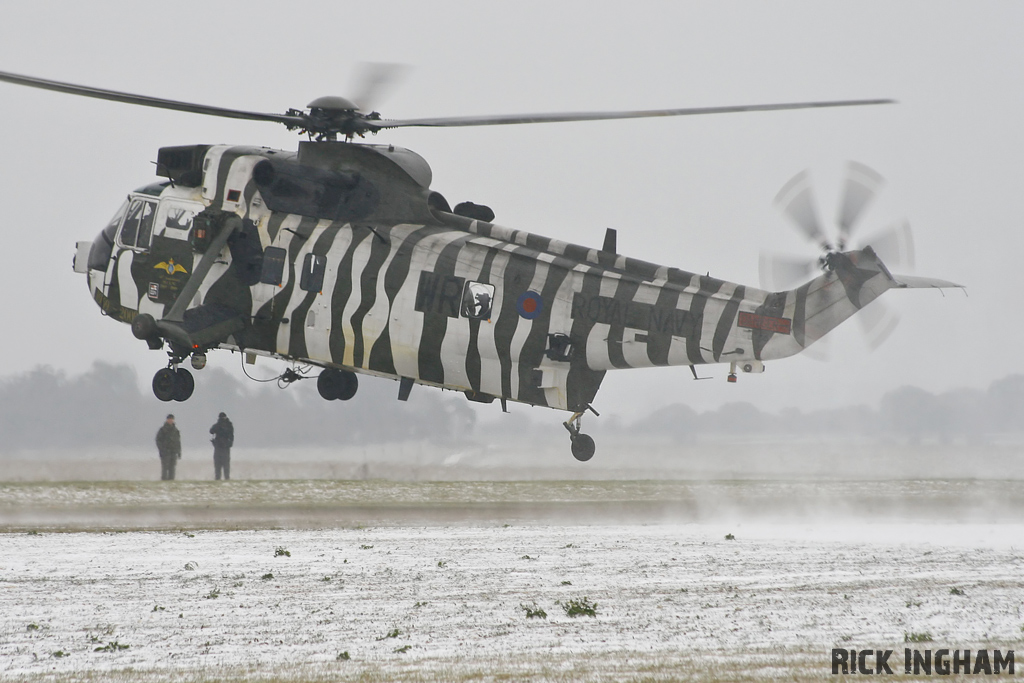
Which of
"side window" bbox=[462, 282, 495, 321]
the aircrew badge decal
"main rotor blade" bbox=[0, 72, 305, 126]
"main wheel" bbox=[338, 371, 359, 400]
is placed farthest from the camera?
"main wheel" bbox=[338, 371, 359, 400]

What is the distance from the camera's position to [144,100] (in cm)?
1723

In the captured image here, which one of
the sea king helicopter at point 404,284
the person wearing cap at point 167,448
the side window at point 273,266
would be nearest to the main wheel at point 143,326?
the sea king helicopter at point 404,284

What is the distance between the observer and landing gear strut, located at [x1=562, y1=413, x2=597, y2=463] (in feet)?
58.3

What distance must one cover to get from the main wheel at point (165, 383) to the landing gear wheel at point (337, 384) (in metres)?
2.90

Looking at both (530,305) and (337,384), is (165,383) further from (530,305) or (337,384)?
(530,305)

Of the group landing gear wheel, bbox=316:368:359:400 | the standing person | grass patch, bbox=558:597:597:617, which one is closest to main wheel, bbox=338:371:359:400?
landing gear wheel, bbox=316:368:359:400

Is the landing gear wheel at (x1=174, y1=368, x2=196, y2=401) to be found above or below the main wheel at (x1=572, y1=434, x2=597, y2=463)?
above

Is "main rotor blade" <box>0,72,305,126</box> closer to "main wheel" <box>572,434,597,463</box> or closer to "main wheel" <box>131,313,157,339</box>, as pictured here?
"main wheel" <box>131,313,157,339</box>

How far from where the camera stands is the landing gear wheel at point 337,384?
2098 centimetres

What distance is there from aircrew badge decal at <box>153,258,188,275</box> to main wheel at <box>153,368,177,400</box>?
6.12 feet

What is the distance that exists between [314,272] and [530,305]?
376 centimetres

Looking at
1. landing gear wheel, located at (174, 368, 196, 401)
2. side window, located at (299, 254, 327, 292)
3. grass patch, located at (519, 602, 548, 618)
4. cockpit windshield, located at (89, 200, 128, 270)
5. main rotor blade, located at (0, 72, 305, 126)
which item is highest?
main rotor blade, located at (0, 72, 305, 126)

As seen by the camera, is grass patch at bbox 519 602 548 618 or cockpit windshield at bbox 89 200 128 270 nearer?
grass patch at bbox 519 602 548 618

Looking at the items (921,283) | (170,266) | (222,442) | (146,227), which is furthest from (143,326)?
(222,442)
